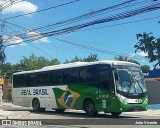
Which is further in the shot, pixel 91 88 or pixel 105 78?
pixel 91 88

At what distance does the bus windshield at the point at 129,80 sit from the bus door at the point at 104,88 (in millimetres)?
604

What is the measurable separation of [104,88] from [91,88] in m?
1.18

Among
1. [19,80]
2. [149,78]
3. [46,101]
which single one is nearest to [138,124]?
[46,101]

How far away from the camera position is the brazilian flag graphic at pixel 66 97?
25.4 metres

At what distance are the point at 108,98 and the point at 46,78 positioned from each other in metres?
6.91

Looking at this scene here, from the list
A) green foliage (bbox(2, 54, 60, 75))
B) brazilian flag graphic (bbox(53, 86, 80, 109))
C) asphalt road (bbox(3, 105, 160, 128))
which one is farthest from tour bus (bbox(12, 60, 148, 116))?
green foliage (bbox(2, 54, 60, 75))

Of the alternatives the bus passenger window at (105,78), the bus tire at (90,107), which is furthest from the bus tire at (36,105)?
the bus passenger window at (105,78)

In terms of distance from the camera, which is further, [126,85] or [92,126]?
[126,85]

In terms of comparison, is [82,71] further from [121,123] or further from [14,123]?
[14,123]

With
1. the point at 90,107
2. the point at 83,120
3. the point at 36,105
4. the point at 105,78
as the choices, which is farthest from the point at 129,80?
the point at 36,105

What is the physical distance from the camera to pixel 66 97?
2617cm

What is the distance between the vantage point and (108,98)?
22.3 metres

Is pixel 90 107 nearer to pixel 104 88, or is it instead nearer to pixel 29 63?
pixel 104 88

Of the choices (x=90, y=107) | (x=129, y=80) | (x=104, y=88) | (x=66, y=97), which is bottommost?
(x=90, y=107)
